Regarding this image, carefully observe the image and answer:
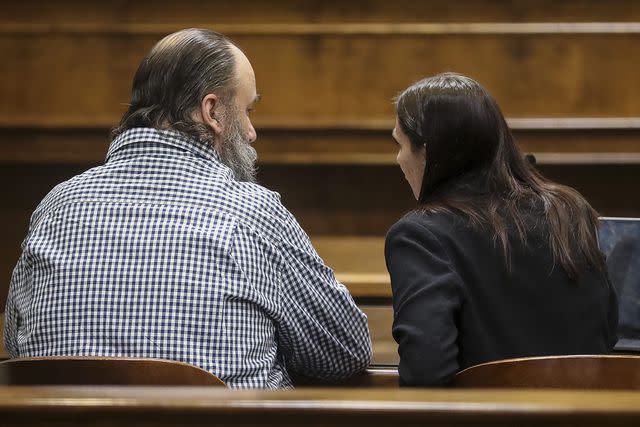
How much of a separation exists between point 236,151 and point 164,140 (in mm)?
246

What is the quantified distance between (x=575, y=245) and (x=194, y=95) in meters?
0.82

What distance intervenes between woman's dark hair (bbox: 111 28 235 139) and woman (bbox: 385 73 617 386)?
438mm

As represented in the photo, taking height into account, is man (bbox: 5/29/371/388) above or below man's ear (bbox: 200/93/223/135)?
below

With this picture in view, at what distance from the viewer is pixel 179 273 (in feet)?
5.22

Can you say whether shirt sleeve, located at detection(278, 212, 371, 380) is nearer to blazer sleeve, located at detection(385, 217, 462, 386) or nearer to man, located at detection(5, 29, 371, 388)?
man, located at detection(5, 29, 371, 388)

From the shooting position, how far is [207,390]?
901 millimetres

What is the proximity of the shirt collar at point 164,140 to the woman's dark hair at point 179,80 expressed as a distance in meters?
0.05

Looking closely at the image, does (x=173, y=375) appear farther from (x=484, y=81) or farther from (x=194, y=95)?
(x=484, y=81)

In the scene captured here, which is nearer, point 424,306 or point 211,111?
point 424,306

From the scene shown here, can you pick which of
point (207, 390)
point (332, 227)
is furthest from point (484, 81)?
point (207, 390)

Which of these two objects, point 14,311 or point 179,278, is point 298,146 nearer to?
point 14,311

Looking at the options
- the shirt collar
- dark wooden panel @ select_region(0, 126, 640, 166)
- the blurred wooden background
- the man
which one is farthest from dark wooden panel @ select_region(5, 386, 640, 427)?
dark wooden panel @ select_region(0, 126, 640, 166)
